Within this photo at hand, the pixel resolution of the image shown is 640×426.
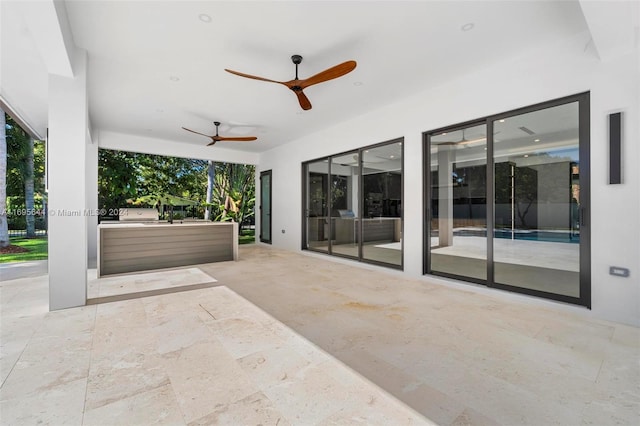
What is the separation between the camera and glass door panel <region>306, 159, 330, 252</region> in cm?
683

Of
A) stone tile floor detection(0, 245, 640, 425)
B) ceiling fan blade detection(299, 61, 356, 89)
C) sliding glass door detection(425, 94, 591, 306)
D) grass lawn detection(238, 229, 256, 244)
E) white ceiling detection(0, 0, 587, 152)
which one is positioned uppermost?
white ceiling detection(0, 0, 587, 152)

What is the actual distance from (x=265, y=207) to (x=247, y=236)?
8.69 feet

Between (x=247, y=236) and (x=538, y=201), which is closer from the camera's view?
(x=538, y=201)

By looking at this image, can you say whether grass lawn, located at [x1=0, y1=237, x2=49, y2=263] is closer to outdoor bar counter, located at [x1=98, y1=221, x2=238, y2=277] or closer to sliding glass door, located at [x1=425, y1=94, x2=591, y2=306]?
outdoor bar counter, located at [x1=98, y1=221, x2=238, y2=277]

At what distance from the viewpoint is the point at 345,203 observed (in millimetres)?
6371

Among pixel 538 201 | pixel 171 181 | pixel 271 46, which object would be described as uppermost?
pixel 271 46

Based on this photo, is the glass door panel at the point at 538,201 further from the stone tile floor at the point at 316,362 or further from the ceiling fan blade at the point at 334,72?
the ceiling fan blade at the point at 334,72

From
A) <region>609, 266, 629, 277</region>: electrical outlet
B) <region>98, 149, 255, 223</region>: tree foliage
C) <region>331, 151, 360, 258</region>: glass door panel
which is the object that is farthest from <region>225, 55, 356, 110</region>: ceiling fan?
<region>98, 149, 255, 223</region>: tree foliage

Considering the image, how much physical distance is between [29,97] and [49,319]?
4088mm

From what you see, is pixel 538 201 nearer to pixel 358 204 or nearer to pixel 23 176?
pixel 358 204

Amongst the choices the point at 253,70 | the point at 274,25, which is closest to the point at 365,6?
the point at 274,25

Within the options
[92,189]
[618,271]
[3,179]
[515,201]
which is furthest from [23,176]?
[618,271]

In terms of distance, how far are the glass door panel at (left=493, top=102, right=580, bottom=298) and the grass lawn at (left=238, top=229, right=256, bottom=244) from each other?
804 cm

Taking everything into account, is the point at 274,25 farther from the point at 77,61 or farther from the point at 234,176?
the point at 234,176
